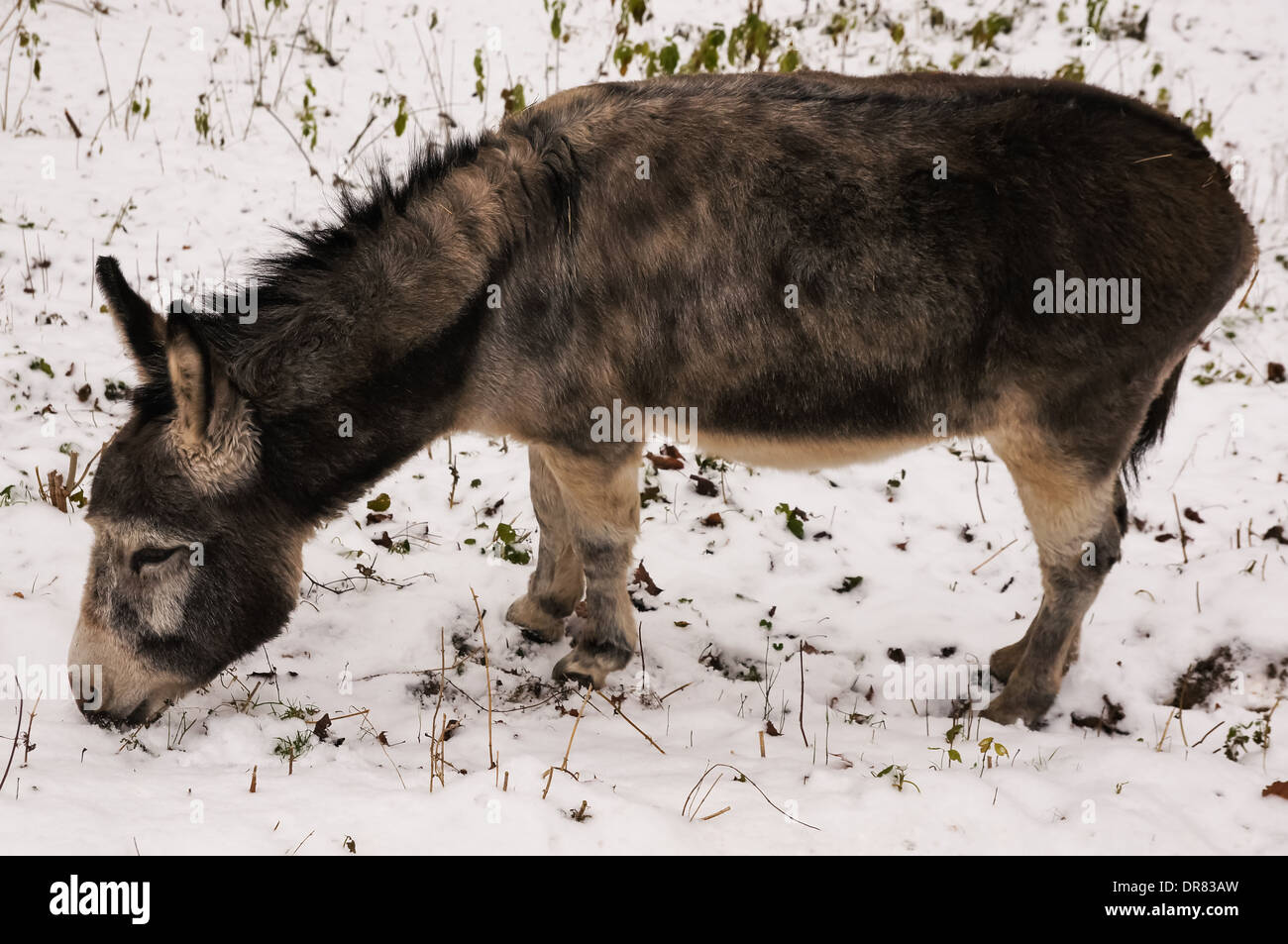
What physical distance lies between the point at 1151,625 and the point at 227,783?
439cm

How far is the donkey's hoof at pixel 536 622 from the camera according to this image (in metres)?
5.34

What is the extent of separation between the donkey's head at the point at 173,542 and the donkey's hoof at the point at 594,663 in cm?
134

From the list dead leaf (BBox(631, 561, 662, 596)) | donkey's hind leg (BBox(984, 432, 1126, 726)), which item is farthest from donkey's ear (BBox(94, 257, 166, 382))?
donkey's hind leg (BBox(984, 432, 1126, 726))

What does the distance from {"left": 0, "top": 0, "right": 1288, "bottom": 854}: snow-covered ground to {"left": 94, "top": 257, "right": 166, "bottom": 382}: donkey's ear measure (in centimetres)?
148

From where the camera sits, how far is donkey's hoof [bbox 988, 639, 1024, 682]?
5273 mm

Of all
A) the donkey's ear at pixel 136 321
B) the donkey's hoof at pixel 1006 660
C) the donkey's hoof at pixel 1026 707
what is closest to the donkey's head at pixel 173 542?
the donkey's ear at pixel 136 321

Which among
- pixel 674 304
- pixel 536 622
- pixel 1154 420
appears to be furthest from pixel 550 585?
pixel 1154 420

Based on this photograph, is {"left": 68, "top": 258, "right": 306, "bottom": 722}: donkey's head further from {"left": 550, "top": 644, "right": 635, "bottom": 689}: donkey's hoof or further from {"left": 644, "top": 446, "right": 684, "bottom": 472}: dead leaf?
{"left": 644, "top": 446, "right": 684, "bottom": 472}: dead leaf

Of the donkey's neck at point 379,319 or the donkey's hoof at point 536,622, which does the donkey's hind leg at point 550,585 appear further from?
the donkey's neck at point 379,319

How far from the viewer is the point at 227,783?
153 inches
